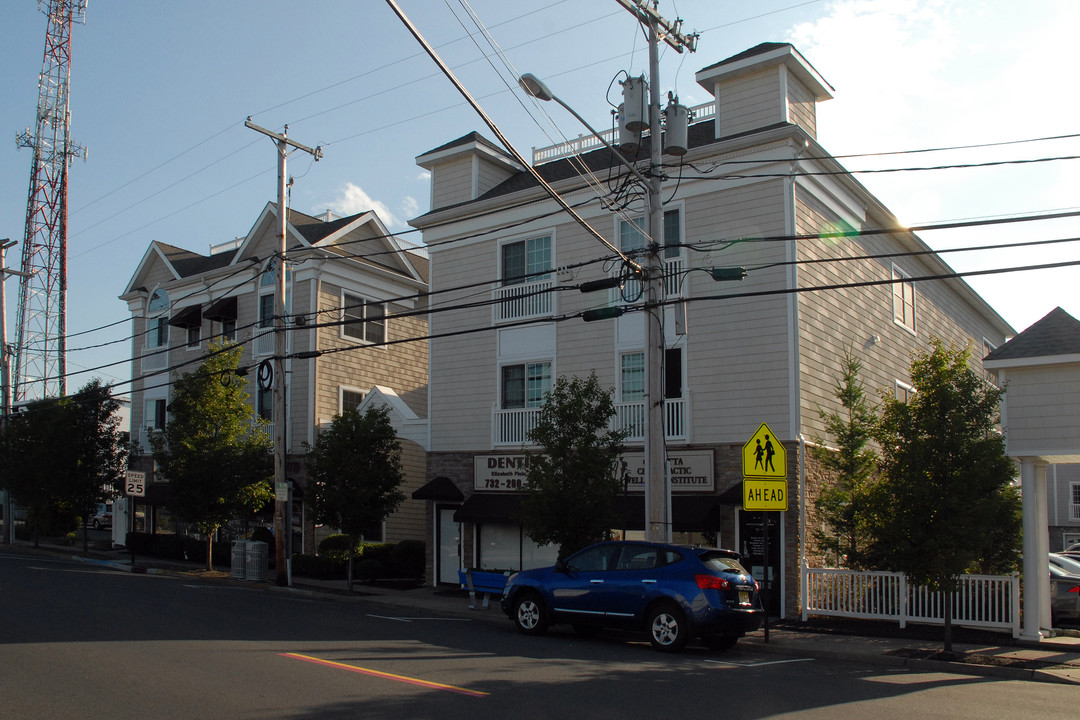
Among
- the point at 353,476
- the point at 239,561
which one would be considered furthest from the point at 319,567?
Result: the point at 353,476

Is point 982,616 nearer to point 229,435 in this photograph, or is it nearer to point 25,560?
point 229,435

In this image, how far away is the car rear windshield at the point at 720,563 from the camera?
13242 millimetres

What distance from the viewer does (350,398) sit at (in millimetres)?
31484

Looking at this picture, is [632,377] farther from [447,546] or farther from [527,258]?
[447,546]

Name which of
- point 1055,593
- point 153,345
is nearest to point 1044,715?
point 1055,593

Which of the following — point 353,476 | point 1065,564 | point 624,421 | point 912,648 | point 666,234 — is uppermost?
point 666,234

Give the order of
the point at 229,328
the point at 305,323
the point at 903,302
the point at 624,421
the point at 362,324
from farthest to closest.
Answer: the point at 229,328 → the point at 362,324 → the point at 305,323 → the point at 903,302 → the point at 624,421

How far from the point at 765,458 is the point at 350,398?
19639 mm

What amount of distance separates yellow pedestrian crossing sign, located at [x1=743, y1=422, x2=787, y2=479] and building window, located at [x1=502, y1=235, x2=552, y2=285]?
917cm

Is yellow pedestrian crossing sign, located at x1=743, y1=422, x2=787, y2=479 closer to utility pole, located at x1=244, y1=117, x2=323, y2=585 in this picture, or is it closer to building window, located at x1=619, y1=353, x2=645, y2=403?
building window, located at x1=619, y1=353, x2=645, y2=403

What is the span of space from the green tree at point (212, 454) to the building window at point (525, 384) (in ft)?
26.8

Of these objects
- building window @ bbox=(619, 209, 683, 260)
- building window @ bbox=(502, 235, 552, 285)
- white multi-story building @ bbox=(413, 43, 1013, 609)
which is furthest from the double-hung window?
building window @ bbox=(619, 209, 683, 260)

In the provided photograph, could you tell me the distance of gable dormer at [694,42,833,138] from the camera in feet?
65.5

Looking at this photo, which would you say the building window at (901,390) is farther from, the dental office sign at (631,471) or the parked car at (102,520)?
the parked car at (102,520)
